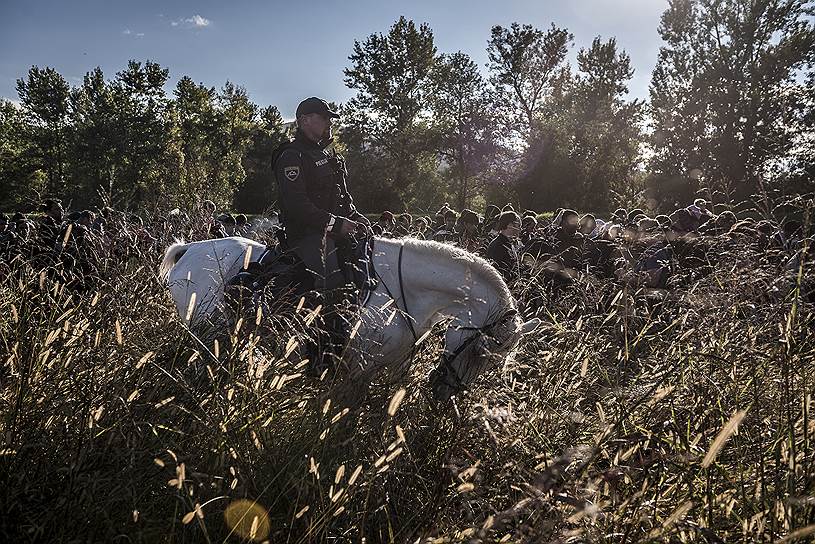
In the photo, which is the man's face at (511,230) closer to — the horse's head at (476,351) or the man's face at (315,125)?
the man's face at (315,125)

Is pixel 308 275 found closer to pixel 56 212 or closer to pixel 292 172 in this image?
pixel 292 172

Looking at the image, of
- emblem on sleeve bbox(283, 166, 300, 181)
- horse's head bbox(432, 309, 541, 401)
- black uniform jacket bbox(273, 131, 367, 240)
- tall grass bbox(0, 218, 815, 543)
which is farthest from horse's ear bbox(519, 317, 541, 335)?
emblem on sleeve bbox(283, 166, 300, 181)

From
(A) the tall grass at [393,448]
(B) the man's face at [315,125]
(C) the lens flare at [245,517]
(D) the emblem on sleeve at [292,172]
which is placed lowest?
(C) the lens flare at [245,517]

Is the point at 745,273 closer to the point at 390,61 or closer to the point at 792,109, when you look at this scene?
Answer: the point at 792,109

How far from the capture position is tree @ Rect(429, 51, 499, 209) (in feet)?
160

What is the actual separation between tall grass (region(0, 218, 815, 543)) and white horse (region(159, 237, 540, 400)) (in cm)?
34

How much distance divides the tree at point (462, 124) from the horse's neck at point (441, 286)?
43646 millimetres

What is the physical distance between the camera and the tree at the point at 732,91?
1446 inches

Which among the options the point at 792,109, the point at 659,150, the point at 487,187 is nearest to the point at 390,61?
the point at 487,187

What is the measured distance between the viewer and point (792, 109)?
37000 mm

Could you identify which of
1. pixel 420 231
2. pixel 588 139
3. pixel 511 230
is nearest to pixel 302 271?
pixel 511 230

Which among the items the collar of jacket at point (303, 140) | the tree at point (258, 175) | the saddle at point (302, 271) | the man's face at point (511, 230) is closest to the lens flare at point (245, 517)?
the saddle at point (302, 271)

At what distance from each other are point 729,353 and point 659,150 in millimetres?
41864

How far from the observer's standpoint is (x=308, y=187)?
16.1 feet
